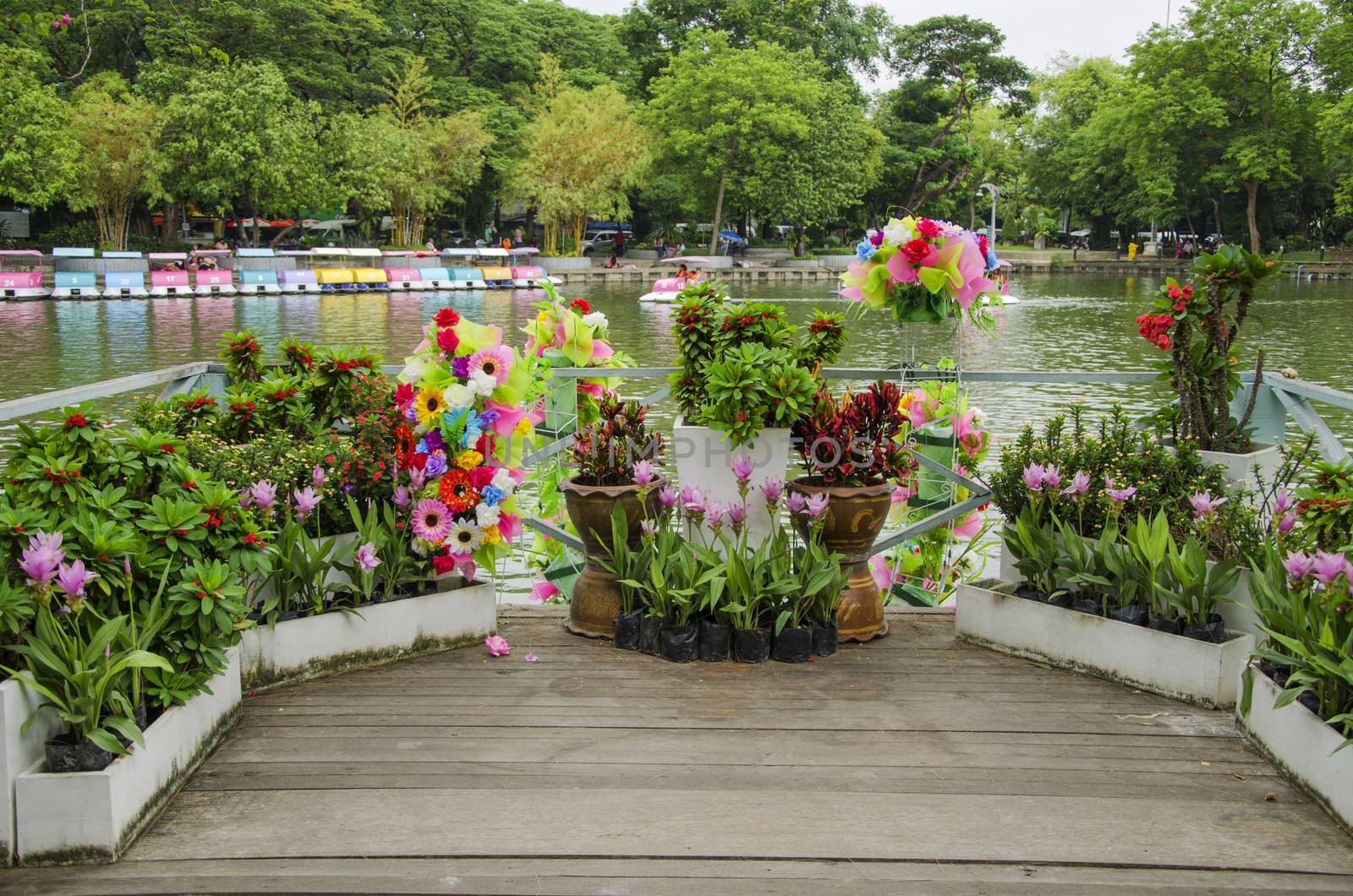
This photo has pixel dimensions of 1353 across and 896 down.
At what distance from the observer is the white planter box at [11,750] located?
2.56 m

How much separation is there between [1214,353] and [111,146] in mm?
38330

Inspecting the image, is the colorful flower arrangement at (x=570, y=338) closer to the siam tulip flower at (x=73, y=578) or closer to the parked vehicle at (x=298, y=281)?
the siam tulip flower at (x=73, y=578)

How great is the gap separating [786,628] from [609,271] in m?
42.2

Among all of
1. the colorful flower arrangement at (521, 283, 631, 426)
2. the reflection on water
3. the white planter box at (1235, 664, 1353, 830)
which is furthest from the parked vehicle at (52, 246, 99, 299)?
the white planter box at (1235, 664, 1353, 830)

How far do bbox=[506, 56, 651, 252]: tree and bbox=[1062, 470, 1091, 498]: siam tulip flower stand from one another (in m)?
42.7

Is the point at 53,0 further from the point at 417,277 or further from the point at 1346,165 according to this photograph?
the point at 1346,165

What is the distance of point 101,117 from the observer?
3644 cm

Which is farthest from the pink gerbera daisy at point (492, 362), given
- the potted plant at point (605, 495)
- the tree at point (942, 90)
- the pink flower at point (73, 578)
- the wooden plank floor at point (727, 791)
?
the tree at point (942, 90)

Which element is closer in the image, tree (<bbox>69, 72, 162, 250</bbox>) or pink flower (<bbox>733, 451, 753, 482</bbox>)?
pink flower (<bbox>733, 451, 753, 482</bbox>)

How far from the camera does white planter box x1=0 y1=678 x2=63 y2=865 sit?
2561 mm

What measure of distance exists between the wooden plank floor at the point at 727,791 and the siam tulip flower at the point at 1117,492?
61cm

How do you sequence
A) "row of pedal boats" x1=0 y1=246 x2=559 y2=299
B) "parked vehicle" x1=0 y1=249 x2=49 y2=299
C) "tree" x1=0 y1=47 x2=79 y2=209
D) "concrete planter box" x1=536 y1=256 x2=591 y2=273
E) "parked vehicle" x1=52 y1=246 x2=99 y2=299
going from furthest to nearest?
"concrete planter box" x1=536 y1=256 x2=591 y2=273 < "tree" x1=0 y1=47 x2=79 y2=209 < "row of pedal boats" x1=0 y1=246 x2=559 y2=299 < "parked vehicle" x1=52 y1=246 x2=99 y2=299 < "parked vehicle" x1=0 y1=249 x2=49 y2=299

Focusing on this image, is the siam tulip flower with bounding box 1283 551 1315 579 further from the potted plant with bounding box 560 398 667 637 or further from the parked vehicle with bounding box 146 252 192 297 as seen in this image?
the parked vehicle with bounding box 146 252 192 297

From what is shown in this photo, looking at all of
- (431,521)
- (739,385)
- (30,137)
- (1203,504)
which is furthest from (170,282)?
(1203,504)
